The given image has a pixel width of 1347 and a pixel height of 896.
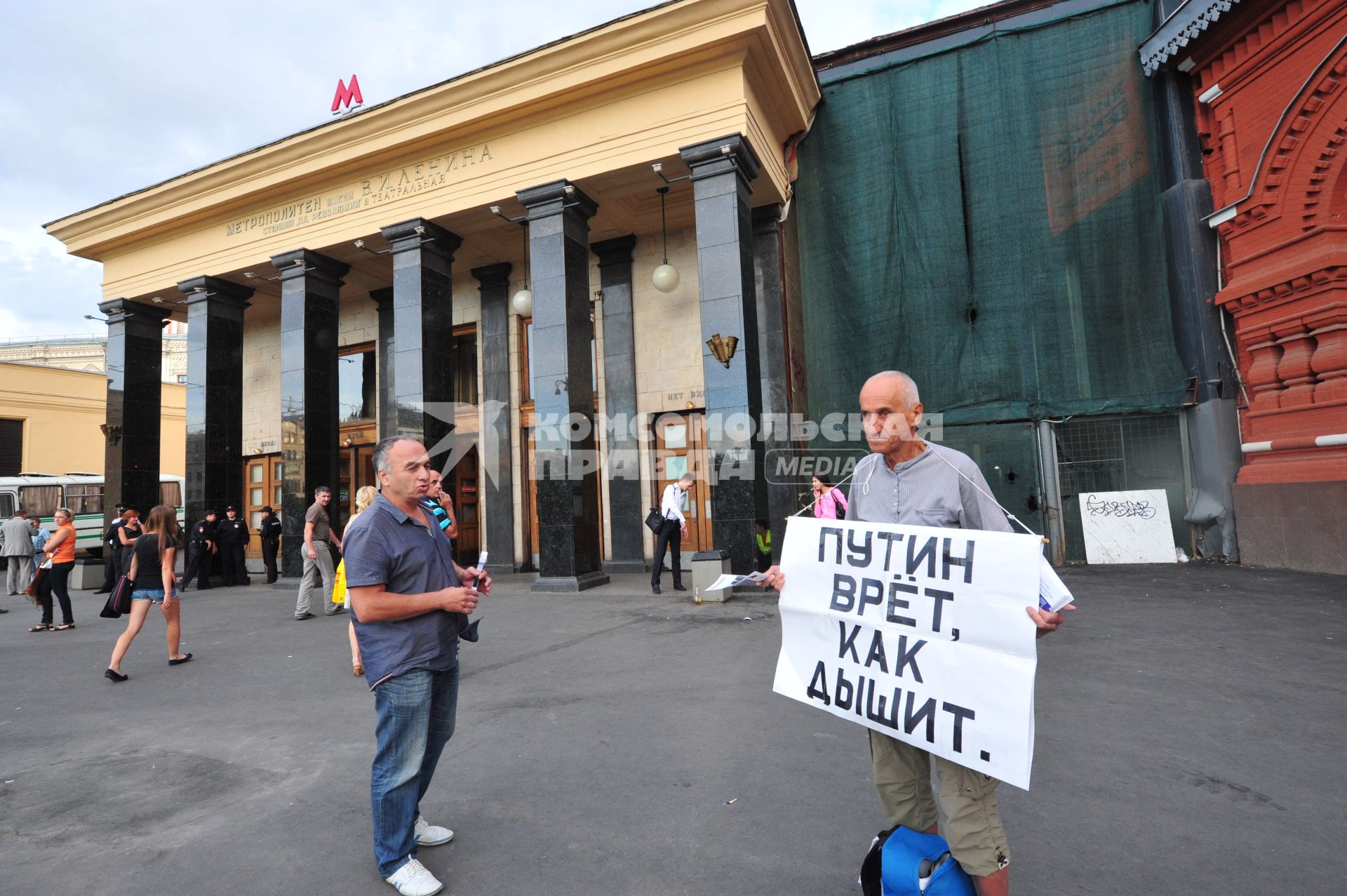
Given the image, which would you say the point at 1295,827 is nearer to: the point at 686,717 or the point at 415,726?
the point at 686,717

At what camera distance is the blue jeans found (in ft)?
8.57

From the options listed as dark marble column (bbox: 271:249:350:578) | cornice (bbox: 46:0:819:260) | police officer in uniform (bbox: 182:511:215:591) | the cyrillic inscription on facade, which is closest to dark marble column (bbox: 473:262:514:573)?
the cyrillic inscription on facade

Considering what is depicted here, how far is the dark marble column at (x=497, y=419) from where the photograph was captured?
14477 mm

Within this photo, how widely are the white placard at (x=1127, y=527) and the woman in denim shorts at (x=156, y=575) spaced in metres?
13.1

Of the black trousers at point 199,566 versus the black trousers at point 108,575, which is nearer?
the black trousers at point 199,566

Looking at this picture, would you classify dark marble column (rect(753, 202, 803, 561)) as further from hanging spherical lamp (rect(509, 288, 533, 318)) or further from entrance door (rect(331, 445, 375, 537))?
entrance door (rect(331, 445, 375, 537))

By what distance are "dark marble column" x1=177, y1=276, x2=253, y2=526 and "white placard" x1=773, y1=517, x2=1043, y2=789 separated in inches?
622

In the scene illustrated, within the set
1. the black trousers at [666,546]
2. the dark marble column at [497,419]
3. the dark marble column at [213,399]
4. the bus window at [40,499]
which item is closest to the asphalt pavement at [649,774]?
the black trousers at [666,546]

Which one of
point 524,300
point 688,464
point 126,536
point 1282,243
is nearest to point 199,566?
point 126,536

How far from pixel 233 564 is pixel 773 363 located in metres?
12.2

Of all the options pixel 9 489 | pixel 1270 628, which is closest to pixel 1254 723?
pixel 1270 628

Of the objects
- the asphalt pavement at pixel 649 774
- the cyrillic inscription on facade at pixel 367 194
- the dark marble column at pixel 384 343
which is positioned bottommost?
the asphalt pavement at pixel 649 774

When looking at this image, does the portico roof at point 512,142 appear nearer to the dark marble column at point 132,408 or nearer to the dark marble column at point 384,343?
the dark marble column at point 132,408

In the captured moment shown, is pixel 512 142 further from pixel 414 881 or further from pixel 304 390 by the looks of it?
pixel 414 881
